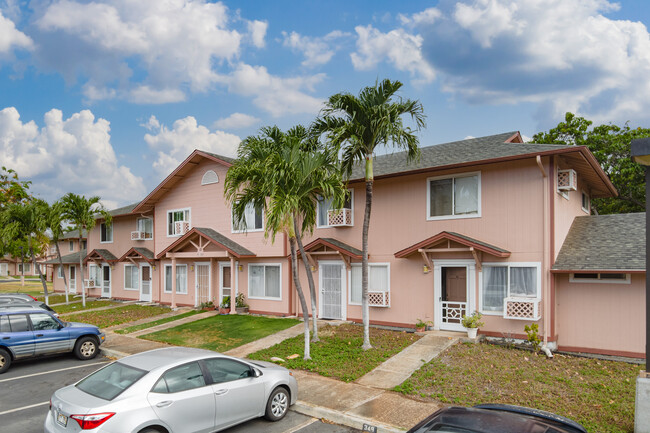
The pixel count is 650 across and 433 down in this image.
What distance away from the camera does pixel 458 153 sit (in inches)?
618

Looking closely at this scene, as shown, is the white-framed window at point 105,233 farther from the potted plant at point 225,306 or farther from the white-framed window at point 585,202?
the white-framed window at point 585,202

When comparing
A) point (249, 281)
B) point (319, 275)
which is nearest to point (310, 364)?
point (319, 275)

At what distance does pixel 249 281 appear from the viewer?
2055 cm

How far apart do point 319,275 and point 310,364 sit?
654 centimetres

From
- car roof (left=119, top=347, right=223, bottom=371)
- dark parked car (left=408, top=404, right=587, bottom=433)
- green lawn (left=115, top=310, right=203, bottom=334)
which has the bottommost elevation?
green lawn (left=115, top=310, right=203, bottom=334)

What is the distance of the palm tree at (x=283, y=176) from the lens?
11727 millimetres

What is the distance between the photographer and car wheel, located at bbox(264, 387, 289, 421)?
819 cm

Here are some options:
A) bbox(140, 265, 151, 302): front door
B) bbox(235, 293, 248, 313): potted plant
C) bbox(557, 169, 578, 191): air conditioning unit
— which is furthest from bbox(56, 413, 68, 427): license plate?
bbox(140, 265, 151, 302): front door

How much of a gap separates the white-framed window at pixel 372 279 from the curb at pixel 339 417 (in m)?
7.70

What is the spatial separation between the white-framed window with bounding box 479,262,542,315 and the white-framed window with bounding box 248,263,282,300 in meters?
8.81

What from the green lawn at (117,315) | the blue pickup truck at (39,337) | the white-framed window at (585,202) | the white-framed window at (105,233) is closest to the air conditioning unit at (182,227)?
the green lawn at (117,315)

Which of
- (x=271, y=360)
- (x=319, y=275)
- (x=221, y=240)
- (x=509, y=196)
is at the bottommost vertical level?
(x=271, y=360)

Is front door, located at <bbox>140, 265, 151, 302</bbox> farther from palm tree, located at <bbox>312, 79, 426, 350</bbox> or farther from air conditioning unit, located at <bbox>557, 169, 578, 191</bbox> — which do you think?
air conditioning unit, located at <bbox>557, 169, 578, 191</bbox>

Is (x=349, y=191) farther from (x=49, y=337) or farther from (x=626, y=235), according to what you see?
(x=49, y=337)
